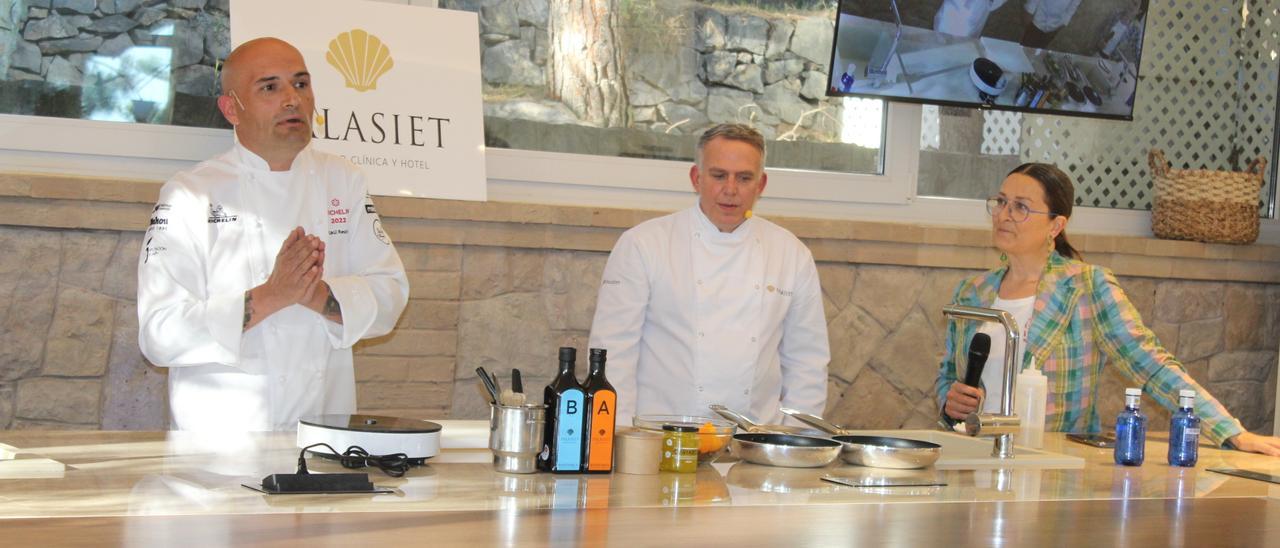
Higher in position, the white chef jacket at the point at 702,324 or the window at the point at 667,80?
the window at the point at 667,80

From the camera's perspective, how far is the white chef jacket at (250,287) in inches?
110

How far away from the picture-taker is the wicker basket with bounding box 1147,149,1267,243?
4.50 metres

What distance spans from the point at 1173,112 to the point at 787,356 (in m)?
2.14

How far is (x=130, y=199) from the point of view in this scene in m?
3.54

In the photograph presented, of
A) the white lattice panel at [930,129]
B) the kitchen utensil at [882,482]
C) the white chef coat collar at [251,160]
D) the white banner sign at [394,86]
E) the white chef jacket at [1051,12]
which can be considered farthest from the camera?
the white lattice panel at [930,129]

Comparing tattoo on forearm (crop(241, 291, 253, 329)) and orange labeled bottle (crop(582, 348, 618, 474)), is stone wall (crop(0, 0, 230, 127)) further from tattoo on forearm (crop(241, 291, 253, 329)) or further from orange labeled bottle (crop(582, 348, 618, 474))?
orange labeled bottle (crop(582, 348, 618, 474))

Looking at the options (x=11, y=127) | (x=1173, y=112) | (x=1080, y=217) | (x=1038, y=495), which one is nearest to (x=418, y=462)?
(x=1038, y=495)

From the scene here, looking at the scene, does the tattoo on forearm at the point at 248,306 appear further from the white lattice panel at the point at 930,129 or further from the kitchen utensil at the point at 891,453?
the white lattice panel at the point at 930,129

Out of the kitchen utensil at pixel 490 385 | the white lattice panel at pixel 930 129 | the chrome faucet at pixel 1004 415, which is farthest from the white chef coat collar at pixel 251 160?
the white lattice panel at pixel 930 129

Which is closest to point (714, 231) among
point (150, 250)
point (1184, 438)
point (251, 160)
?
point (251, 160)

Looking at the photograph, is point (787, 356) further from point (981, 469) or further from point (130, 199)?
point (130, 199)

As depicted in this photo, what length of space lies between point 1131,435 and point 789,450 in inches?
30.4

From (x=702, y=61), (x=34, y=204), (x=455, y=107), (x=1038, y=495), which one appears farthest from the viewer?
(x=702, y=61)

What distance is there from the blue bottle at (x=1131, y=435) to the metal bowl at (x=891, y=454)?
0.46 meters
